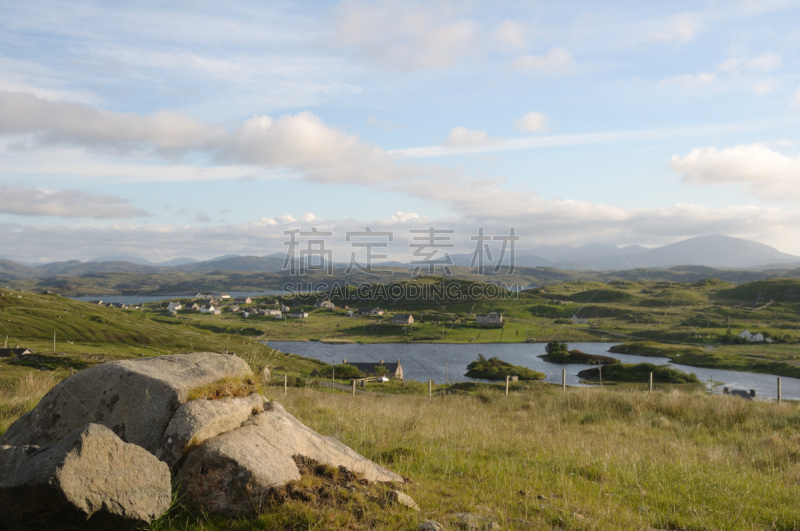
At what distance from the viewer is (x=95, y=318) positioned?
114 m

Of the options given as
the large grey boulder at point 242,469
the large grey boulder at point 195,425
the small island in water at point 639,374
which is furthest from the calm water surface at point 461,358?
the large grey boulder at point 195,425

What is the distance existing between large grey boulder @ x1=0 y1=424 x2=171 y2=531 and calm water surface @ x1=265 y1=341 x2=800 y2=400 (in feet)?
238

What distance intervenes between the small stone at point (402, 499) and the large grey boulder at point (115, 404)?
A: 295 centimetres

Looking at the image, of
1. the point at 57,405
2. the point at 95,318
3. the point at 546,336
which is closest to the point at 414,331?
the point at 546,336

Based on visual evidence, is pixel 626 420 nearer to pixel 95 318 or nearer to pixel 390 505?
pixel 390 505

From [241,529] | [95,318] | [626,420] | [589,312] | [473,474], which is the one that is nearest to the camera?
[241,529]

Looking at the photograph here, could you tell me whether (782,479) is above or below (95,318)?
above

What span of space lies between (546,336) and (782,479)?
129761mm

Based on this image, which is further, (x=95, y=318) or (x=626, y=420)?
(x=95, y=318)

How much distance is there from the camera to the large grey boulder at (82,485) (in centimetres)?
429

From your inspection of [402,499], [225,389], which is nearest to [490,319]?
[225,389]

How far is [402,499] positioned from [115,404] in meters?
3.89

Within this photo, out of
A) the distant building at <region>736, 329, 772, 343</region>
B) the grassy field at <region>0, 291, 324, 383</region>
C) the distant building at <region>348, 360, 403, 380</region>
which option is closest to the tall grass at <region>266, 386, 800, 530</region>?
the distant building at <region>348, 360, 403, 380</region>

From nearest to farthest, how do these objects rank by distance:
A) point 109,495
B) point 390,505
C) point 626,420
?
point 109,495 < point 390,505 < point 626,420
